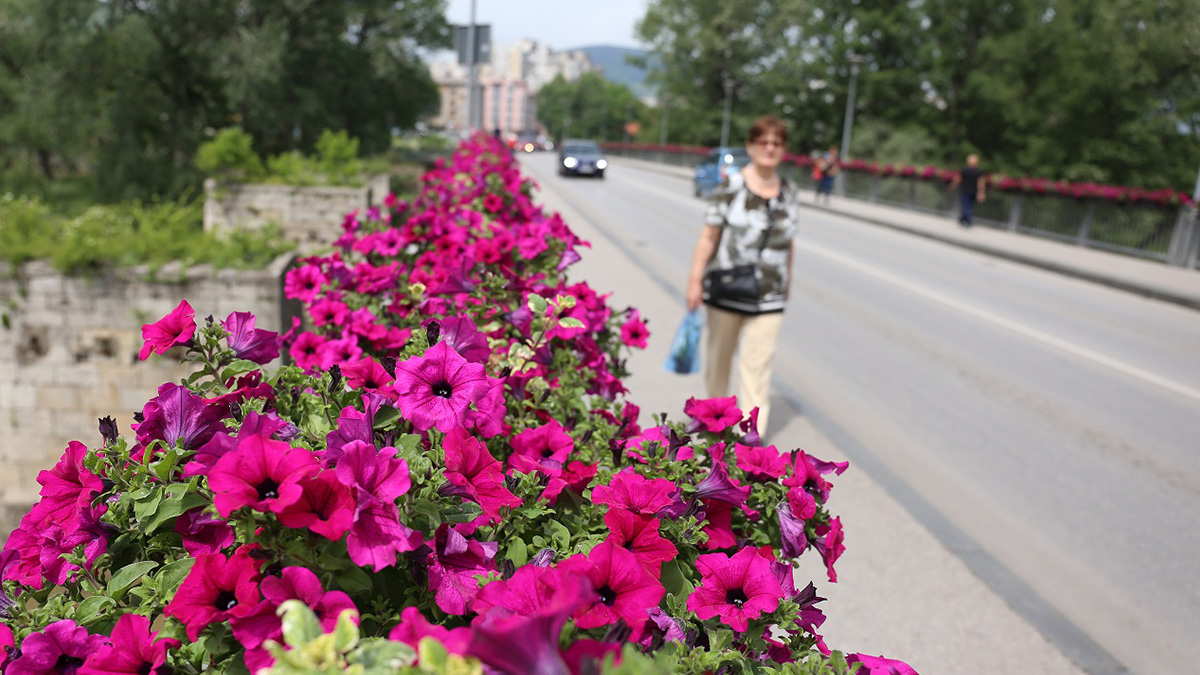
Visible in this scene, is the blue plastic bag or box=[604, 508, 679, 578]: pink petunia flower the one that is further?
the blue plastic bag

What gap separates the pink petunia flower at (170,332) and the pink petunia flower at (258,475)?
25.2 inches

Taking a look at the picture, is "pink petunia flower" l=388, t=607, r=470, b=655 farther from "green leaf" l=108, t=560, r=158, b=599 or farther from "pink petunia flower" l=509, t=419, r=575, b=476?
"pink petunia flower" l=509, t=419, r=575, b=476

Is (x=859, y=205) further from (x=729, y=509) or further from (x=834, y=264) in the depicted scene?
(x=729, y=509)

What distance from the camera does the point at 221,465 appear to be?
1.14 m

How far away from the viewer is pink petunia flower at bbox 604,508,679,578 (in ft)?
4.83

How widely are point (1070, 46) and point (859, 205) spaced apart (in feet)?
75.9

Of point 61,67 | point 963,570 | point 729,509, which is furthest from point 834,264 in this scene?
point 61,67

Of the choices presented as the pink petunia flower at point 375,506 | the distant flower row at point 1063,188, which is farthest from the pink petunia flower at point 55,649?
the distant flower row at point 1063,188

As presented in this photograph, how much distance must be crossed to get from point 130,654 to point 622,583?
64 cm

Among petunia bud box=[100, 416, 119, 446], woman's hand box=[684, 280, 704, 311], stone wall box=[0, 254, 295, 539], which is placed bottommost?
stone wall box=[0, 254, 295, 539]

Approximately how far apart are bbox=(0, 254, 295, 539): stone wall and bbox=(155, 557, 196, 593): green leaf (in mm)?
6755

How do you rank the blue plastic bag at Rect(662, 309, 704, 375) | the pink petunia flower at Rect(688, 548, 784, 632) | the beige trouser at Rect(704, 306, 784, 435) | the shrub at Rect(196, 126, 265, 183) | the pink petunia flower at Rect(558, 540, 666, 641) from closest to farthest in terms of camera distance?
the pink petunia flower at Rect(558, 540, 666, 641) → the pink petunia flower at Rect(688, 548, 784, 632) → the beige trouser at Rect(704, 306, 784, 435) → the blue plastic bag at Rect(662, 309, 704, 375) → the shrub at Rect(196, 126, 265, 183)

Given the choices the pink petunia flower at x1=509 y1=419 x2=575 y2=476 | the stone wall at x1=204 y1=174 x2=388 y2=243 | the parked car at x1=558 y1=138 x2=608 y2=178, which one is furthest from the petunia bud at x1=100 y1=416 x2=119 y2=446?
the parked car at x1=558 y1=138 x2=608 y2=178

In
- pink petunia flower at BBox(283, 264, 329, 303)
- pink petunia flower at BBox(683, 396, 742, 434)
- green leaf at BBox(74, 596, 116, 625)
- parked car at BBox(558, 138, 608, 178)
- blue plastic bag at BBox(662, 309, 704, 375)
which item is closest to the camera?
green leaf at BBox(74, 596, 116, 625)
